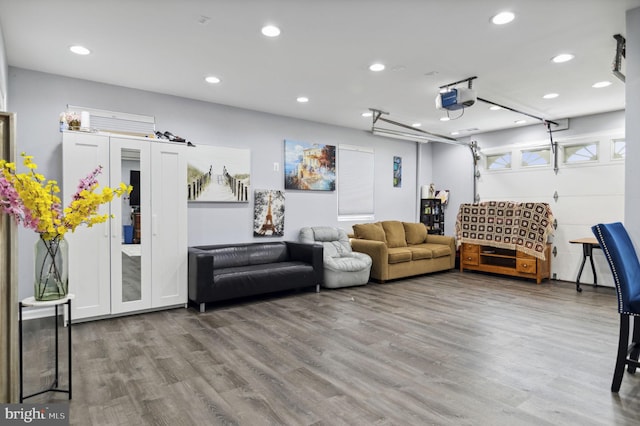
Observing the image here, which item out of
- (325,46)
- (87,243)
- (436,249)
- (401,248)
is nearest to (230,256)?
(87,243)

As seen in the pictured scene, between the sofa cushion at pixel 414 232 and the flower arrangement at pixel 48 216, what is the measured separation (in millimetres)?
5681

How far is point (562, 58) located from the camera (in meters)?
3.63

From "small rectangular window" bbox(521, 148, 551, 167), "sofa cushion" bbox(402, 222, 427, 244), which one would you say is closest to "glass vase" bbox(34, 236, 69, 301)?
"sofa cushion" bbox(402, 222, 427, 244)

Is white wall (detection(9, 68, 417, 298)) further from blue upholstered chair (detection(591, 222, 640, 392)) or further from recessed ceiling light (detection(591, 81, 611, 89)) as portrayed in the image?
blue upholstered chair (detection(591, 222, 640, 392))

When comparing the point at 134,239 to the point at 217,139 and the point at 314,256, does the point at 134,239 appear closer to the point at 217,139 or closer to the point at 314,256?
the point at 217,139

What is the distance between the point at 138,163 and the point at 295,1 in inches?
99.1

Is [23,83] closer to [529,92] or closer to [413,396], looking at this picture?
[413,396]

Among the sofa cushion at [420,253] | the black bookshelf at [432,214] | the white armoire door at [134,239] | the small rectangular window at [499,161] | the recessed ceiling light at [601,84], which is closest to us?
the white armoire door at [134,239]

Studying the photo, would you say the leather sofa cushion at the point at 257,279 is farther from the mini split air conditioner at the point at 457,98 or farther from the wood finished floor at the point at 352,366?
the mini split air conditioner at the point at 457,98

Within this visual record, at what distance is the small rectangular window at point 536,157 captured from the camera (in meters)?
6.45

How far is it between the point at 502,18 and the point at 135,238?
13.3 feet

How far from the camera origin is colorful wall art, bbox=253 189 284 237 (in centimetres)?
554

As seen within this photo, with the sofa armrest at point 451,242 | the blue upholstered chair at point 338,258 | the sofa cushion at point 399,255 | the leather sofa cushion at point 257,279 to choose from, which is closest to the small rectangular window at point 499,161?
the sofa armrest at point 451,242

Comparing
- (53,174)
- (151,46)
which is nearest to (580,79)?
(151,46)
